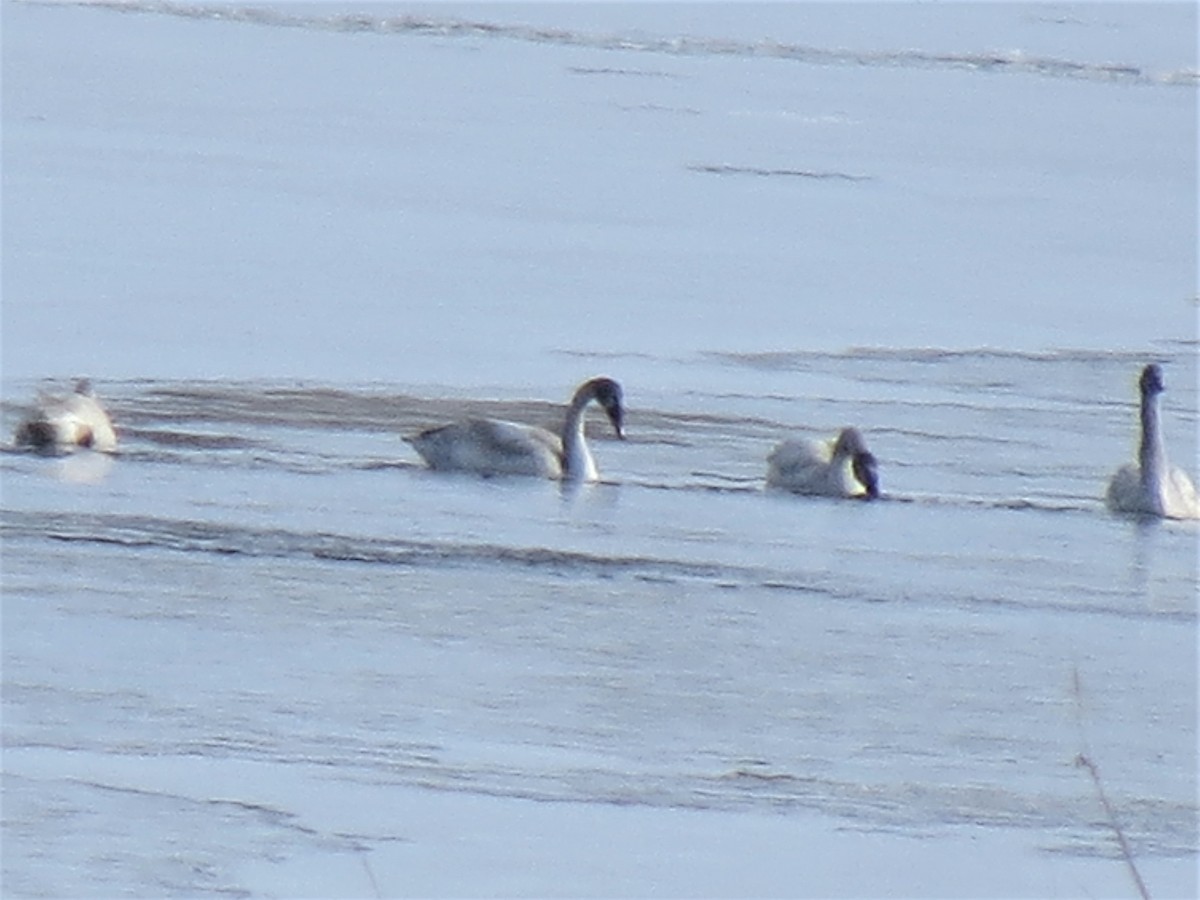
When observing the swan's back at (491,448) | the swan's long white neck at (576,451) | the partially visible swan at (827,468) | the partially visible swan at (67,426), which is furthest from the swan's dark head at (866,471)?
the partially visible swan at (67,426)

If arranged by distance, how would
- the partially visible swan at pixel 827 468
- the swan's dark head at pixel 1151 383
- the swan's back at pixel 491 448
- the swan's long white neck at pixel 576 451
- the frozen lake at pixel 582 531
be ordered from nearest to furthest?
the frozen lake at pixel 582 531, the partially visible swan at pixel 827 468, the swan's back at pixel 491 448, the swan's long white neck at pixel 576 451, the swan's dark head at pixel 1151 383

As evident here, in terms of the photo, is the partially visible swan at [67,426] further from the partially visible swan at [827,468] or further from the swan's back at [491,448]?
the partially visible swan at [827,468]

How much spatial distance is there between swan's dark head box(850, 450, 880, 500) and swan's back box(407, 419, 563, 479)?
1090 millimetres

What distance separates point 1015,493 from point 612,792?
16.9ft

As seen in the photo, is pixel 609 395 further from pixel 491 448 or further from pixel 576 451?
pixel 491 448

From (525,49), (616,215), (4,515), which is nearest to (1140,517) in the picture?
(4,515)

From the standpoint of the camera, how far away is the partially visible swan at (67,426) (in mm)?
11148

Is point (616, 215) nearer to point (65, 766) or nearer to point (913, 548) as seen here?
point (913, 548)

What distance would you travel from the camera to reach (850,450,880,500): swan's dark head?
1162 centimetres

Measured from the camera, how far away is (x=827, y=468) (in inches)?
457

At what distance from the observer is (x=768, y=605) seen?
30.6 feet

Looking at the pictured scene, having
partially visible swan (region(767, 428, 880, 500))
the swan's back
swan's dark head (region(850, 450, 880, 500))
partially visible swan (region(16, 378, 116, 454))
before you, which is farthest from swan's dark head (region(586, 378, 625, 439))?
partially visible swan (region(16, 378, 116, 454))

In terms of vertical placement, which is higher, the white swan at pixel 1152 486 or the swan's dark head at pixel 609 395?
the swan's dark head at pixel 609 395

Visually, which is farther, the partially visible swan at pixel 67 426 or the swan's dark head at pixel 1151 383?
the swan's dark head at pixel 1151 383
